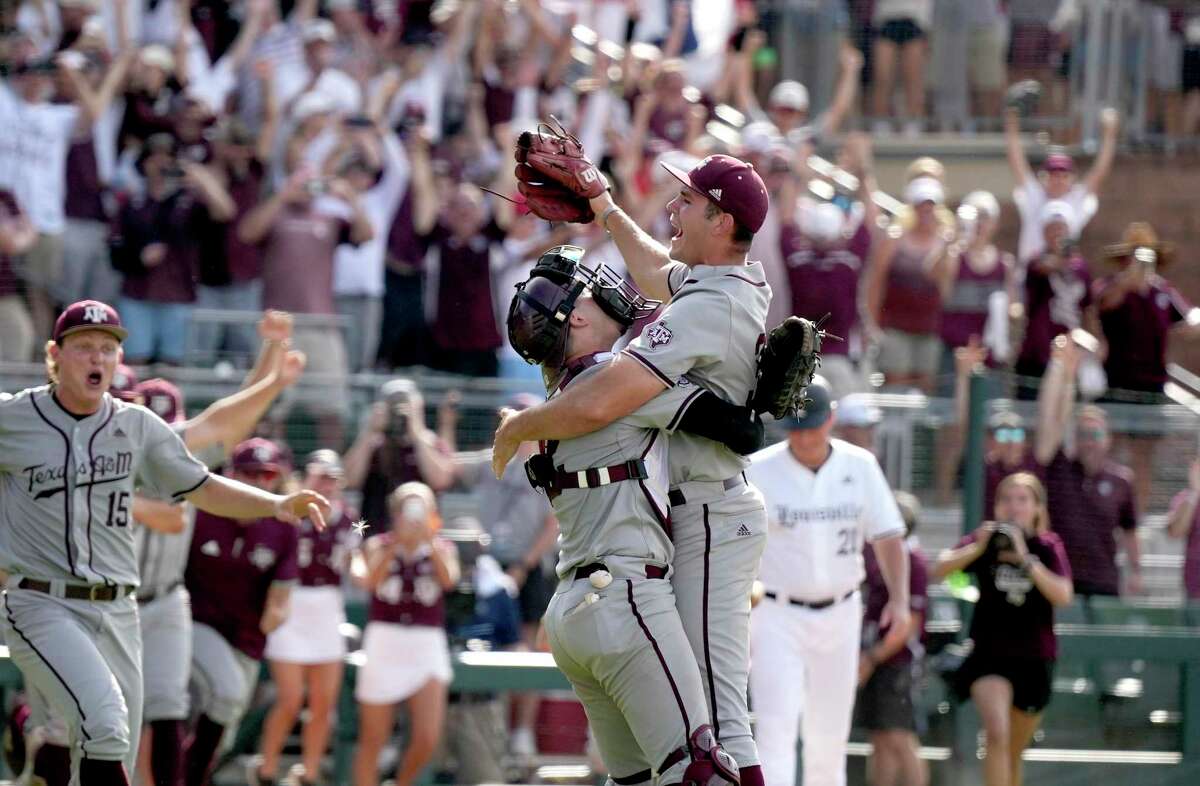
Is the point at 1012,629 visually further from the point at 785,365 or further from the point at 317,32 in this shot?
the point at 317,32

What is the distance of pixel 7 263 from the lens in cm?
1247

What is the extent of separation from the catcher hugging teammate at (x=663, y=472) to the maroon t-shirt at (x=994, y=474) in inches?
221

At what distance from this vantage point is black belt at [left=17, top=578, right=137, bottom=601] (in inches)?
291

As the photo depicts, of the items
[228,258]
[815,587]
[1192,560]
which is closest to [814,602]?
[815,587]

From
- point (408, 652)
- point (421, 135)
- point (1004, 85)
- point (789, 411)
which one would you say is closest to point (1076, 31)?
point (1004, 85)

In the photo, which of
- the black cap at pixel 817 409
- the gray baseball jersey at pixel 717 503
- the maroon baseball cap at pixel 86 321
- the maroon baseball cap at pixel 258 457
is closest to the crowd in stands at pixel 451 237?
the maroon baseball cap at pixel 258 457

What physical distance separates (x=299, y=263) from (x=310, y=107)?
132 centimetres

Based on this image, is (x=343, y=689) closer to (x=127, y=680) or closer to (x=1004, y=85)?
(x=127, y=680)

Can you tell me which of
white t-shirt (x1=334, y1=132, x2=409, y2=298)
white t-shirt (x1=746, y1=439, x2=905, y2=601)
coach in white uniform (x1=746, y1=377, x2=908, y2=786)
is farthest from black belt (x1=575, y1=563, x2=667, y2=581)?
white t-shirt (x1=334, y1=132, x2=409, y2=298)

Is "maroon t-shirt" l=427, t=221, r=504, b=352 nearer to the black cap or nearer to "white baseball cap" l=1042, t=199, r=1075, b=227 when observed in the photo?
"white baseball cap" l=1042, t=199, r=1075, b=227

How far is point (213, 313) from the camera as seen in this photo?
1227cm

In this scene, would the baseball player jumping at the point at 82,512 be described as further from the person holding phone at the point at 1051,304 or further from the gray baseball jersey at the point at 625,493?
the person holding phone at the point at 1051,304

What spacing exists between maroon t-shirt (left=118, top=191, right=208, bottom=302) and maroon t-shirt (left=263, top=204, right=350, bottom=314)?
0.48 metres

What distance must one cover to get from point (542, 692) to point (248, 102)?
17.5ft
